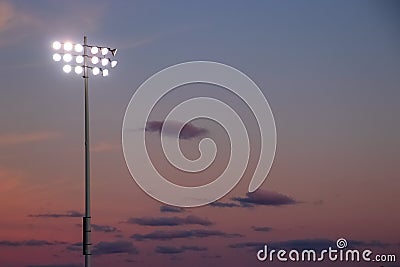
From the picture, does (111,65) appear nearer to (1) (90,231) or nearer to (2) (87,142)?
(2) (87,142)

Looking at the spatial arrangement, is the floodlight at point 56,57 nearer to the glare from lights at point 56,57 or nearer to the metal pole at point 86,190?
the glare from lights at point 56,57

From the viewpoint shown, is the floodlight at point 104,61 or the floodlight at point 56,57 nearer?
the floodlight at point 56,57

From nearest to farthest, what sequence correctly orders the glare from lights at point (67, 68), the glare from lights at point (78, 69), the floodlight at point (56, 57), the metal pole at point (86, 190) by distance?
the metal pole at point (86, 190) → the glare from lights at point (78, 69) → the glare from lights at point (67, 68) → the floodlight at point (56, 57)

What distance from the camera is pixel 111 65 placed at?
42.0 metres

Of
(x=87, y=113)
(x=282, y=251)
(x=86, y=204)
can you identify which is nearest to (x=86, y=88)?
(x=87, y=113)

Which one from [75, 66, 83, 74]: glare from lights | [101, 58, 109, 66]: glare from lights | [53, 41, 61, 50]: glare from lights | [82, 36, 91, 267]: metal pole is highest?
[53, 41, 61, 50]: glare from lights

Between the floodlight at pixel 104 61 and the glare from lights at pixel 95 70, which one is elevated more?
the floodlight at pixel 104 61

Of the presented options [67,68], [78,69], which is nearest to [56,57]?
[67,68]

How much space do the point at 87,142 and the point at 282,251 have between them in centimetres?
884

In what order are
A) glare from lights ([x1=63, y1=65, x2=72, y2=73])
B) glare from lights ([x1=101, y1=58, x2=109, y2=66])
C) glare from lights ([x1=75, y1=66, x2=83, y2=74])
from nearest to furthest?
glare from lights ([x1=75, y1=66, x2=83, y2=74]) < glare from lights ([x1=63, y1=65, x2=72, y2=73]) < glare from lights ([x1=101, y1=58, x2=109, y2=66])

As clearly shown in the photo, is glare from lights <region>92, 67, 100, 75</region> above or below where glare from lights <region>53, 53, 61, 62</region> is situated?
below

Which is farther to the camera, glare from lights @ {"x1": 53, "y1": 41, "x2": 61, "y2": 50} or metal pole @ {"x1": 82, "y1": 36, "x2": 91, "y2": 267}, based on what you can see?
glare from lights @ {"x1": 53, "y1": 41, "x2": 61, "y2": 50}

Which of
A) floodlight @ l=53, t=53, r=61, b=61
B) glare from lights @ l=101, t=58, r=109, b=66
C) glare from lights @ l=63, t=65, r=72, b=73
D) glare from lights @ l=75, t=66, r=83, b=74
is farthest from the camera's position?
glare from lights @ l=101, t=58, r=109, b=66

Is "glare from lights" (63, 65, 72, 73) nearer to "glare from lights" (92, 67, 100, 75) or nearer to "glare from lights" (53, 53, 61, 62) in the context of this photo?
"glare from lights" (53, 53, 61, 62)
